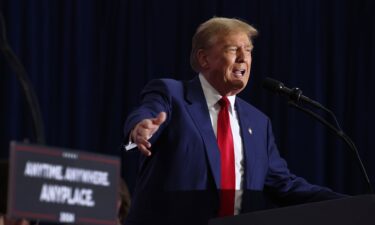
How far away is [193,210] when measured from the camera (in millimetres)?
2637

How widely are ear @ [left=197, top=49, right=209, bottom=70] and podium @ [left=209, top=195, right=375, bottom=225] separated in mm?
674

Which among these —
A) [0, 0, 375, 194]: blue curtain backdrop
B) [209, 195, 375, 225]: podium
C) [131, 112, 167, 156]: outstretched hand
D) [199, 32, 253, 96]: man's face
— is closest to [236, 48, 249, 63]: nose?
[199, 32, 253, 96]: man's face

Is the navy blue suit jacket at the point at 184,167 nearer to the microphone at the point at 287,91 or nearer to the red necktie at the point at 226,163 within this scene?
the red necktie at the point at 226,163

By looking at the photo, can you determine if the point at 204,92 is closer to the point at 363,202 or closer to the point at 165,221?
the point at 165,221

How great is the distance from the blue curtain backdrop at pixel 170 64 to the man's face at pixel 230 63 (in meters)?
1.65

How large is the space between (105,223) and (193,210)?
1.15 m

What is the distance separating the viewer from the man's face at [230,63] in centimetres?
287

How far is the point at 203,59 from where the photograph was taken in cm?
295

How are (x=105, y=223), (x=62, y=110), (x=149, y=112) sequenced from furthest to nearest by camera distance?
(x=62, y=110), (x=149, y=112), (x=105, y=223)

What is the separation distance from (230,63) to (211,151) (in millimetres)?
344

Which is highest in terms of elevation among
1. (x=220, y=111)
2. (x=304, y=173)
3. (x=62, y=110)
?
(x=220, y=111)

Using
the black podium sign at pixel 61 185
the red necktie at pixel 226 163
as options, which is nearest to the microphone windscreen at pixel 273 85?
the red necktie at pixel 226 163

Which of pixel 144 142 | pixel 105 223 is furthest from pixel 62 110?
pixel 105 223

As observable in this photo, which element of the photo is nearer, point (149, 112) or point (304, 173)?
point (149, 112)
